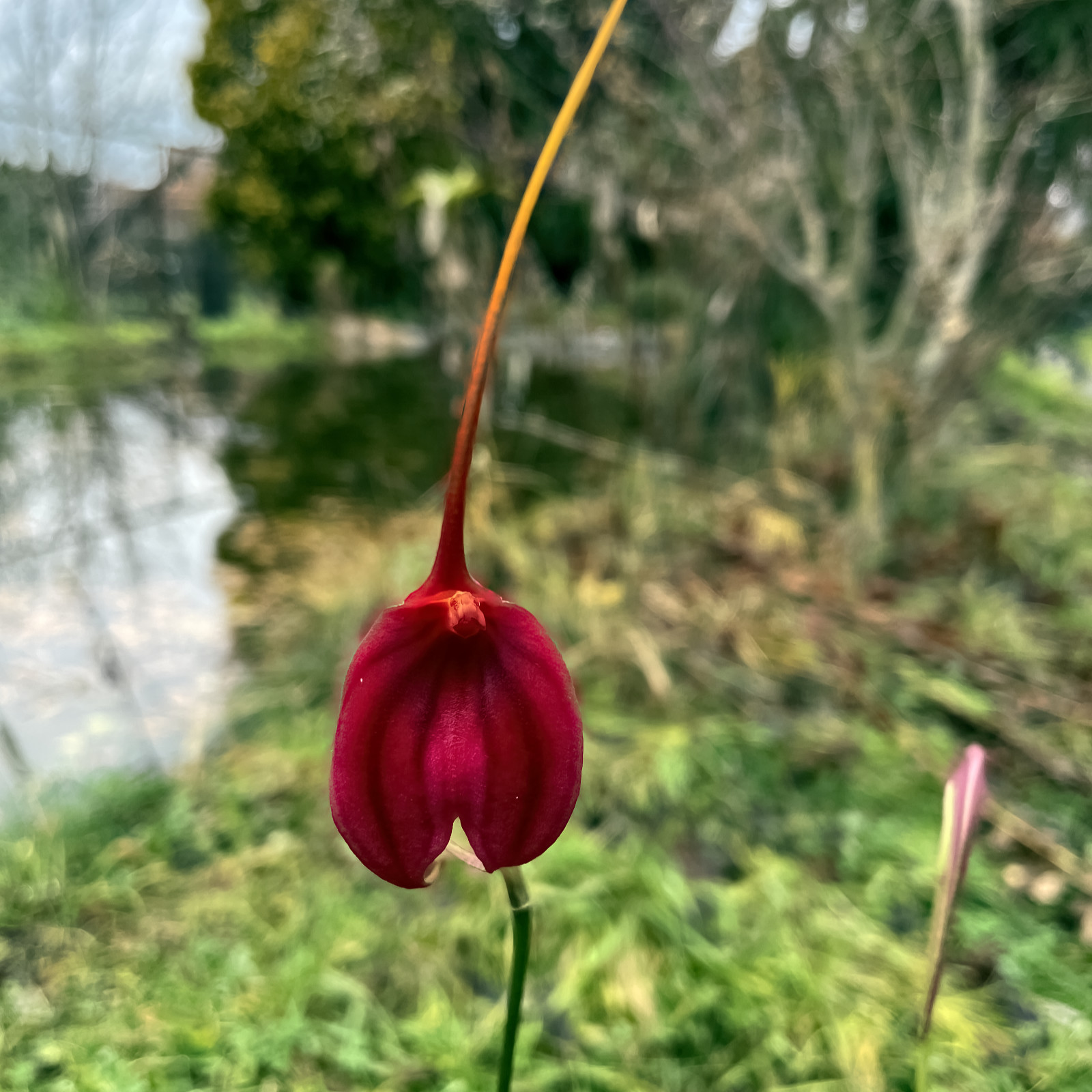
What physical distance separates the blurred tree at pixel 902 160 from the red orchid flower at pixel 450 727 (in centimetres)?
184

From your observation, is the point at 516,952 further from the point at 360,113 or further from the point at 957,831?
the point at 360,113

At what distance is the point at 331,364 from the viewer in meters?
6.20

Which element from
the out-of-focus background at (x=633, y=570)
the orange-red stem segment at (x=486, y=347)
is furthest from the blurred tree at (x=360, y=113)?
the orange-red stem segment at (x=486, y=347)

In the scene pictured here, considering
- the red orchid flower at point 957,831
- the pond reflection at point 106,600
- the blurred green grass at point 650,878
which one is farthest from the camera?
the pond reflection at point 106,600

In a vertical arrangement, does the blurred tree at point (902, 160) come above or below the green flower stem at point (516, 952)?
above

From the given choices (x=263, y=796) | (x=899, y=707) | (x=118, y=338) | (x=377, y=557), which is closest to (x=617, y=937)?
(x=263, y=796)

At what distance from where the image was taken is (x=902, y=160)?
1.83 metres

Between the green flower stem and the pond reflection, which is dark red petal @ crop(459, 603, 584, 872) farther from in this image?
the pond reflection

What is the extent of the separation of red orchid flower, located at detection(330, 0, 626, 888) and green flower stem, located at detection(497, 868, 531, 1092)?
0.05 meters

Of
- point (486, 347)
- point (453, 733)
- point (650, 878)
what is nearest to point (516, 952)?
point (453, 733)

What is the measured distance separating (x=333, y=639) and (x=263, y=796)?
54 centimetres

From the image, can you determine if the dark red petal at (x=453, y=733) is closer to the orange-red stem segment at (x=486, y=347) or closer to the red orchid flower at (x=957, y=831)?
the orange-red stem segment at (x=486, y=347)

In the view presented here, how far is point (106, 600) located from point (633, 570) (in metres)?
1.70

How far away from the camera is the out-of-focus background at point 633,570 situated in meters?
0.81
